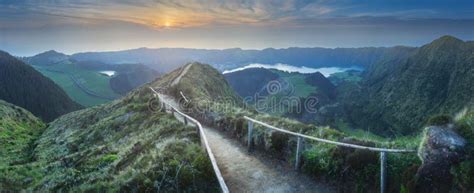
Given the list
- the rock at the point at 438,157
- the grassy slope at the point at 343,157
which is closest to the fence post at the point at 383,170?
the grassy slope at the point at 343,157

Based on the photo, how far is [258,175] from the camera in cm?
1397

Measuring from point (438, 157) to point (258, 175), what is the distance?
656 centimetres

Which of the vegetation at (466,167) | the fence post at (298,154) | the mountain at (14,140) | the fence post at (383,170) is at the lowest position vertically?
the mountain at (14,140)

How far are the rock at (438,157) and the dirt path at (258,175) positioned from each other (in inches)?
125

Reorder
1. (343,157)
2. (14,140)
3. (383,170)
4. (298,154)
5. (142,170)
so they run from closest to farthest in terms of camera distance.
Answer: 1. (383,170)
2. (343,157)
3. (298,154)
4. (142,170)
5. (14,140)

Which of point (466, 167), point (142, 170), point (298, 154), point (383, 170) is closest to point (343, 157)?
point (298, 154)

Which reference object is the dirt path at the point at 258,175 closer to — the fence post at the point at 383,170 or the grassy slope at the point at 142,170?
the grassy slope at the point at 142,170

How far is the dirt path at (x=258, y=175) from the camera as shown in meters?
12.6

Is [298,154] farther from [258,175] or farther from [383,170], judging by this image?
[383,170]

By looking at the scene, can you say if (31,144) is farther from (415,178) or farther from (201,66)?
(415,178)

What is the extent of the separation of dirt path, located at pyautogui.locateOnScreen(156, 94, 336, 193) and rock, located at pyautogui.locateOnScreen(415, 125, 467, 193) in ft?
10.4

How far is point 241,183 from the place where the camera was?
523 inches

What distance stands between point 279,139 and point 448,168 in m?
8.01

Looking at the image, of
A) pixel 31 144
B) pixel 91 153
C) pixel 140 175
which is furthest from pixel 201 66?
pixel 140 175
